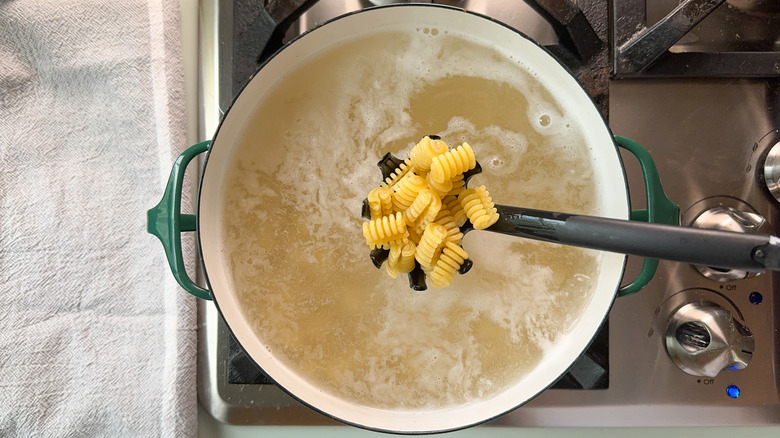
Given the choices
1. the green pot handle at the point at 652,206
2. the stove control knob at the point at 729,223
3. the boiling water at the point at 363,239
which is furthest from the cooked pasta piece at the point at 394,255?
the stove control knob at the point at 729,223

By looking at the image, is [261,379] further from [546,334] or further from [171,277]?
[546,334]

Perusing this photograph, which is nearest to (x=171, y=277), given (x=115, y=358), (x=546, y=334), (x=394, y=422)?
(x=115, y=358)

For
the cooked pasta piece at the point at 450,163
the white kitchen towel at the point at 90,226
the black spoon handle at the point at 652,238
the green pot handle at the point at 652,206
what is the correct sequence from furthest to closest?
the white kitchen towel at the point at 90,226 < the green pot handle at the point at 652,206 < the cooked pasta piece at the point at 450,163 < the black spoon handle at the point at 652,238

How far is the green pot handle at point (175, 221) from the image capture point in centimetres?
56

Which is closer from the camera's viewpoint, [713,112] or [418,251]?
[418,251]

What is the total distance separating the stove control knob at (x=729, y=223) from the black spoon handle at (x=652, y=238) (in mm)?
293

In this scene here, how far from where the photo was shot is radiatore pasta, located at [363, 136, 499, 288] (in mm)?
448

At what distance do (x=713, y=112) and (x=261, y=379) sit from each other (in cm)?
68

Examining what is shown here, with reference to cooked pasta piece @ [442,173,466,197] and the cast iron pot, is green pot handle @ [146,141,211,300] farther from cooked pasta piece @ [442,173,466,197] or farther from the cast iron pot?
cooked pasta piece @ [442,173,466,197]

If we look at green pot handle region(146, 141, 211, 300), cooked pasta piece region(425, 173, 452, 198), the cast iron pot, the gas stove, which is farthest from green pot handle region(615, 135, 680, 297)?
green pot handle region(146, 141, 211, 300)

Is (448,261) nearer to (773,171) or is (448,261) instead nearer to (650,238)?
(650,238)

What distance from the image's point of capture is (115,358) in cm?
69

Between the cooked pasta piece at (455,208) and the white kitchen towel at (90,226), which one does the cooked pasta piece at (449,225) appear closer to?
the cooked pasta piece at (455,208)

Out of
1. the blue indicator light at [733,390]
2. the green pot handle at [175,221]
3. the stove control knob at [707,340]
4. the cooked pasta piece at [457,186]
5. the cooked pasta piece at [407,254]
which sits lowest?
the blue indicator light at [733,390]
